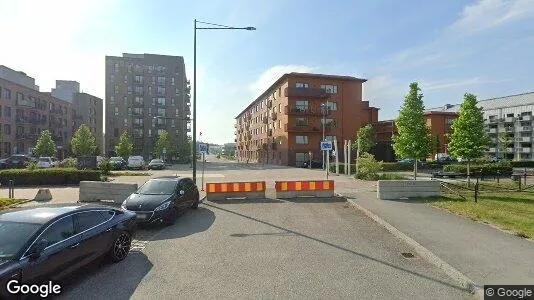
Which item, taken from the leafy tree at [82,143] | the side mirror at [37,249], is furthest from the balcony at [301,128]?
the side mirror at [37,249]

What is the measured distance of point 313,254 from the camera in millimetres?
8125

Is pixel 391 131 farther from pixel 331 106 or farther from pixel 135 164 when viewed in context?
pixel 135 164

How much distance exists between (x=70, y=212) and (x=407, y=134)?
2248 cm

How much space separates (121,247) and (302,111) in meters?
50.8

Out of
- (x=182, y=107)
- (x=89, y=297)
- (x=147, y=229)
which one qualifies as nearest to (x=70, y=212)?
(x=89, y=297)

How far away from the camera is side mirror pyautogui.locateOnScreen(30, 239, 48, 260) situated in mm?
5463

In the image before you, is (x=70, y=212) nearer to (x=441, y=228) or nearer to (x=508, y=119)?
(x=441, y=228)

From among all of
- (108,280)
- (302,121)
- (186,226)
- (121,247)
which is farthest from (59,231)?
(302,121)

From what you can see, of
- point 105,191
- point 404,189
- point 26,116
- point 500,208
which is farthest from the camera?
point 26,116

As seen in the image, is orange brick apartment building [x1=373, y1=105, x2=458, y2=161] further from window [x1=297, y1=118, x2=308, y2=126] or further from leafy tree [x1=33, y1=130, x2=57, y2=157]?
leafy tree [x1=33, y1=130, x2=57, y2=157]

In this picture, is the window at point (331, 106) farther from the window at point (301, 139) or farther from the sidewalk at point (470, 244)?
the sidewalk at point (470, 244)

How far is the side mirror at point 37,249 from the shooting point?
5.46 meters

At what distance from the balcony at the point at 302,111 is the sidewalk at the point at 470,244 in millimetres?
43742

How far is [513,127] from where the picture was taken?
81438mm
